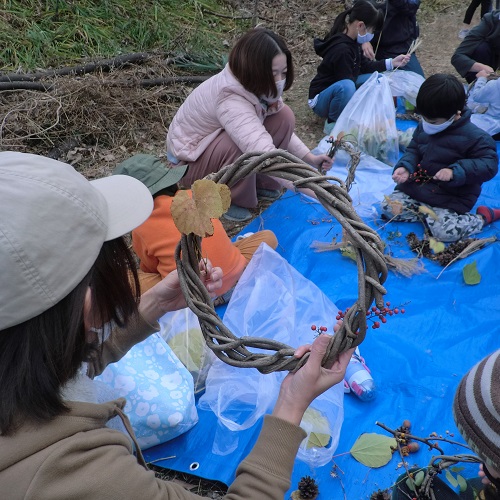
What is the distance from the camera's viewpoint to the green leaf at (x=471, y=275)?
7.32ft

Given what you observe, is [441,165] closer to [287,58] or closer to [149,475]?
[287,58]

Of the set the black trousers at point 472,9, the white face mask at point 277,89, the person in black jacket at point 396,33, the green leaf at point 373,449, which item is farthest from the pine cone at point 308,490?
the black trousers at point 472,9

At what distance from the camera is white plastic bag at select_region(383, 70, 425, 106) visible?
359 centimetres

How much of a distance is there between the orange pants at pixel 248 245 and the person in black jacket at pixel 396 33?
2140 millimetres

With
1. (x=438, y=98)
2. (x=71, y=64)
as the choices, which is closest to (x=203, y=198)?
(x=438, y=98)

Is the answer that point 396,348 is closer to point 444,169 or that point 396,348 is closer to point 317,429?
point 317,429

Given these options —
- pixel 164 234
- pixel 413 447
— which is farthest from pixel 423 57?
pixel 413 447

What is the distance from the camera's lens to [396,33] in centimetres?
406

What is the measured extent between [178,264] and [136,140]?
2698 mm

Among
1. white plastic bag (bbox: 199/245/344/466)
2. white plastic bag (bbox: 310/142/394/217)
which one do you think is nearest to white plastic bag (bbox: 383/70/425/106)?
white plastic bag (bbox: 310/142/394/217)

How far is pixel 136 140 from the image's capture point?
3623 mm

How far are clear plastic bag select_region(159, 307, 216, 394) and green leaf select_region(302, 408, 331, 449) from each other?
43 cm

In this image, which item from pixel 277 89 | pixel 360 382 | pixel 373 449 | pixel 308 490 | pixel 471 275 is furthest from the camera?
pixel 277 89

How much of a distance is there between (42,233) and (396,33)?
13.1ft
